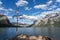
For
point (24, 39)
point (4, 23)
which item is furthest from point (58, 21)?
point (24, 39)

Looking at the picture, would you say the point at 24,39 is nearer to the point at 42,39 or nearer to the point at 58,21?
the point at 42,39

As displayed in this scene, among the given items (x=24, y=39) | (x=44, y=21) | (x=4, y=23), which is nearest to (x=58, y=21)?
(x=44, y=21)

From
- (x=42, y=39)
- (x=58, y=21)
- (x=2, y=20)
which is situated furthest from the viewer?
(x=58, y=21)

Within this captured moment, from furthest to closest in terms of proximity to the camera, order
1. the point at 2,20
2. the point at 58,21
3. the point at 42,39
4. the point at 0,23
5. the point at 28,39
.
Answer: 1. the point at 58,21
2. the point at 2,20
3. the point at 0,23
4. the point at 28,39
5. the point at 42,39

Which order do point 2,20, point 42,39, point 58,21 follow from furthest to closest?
point 58,21 → point 2,20 → point 42,39

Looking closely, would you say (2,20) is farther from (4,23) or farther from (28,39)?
(28,39)

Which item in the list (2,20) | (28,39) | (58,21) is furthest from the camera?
(58,21)

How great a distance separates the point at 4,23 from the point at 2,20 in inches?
107

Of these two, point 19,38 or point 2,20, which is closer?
point 19,38

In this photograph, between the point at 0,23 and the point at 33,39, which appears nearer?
the point at 33,39

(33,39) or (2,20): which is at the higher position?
(33,39)

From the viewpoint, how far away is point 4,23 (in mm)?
99250

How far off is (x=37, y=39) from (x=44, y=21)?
86.2 metres

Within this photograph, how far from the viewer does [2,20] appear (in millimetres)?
100312
